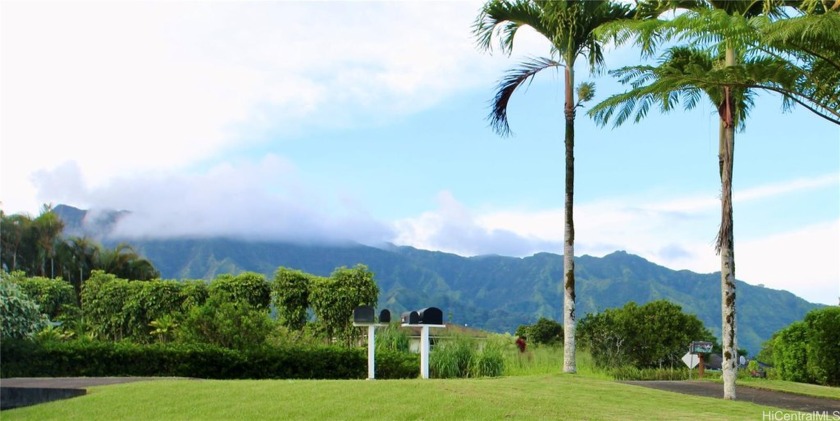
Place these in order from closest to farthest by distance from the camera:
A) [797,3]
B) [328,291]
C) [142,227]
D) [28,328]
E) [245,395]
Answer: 1. [245,395]
2. [797,3]
3. [28,328]
4. [328,291]
5. [142,227]

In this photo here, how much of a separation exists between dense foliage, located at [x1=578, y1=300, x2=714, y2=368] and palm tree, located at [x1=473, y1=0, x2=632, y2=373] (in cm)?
689

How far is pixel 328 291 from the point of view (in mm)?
21703

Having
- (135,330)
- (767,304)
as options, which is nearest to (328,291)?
(135,330)

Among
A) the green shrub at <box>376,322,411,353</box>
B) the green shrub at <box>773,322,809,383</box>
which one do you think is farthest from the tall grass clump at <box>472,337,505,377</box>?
the green shrub at <box>773,322,809,383</box>

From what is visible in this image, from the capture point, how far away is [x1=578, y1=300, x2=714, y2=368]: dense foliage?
2484 cm

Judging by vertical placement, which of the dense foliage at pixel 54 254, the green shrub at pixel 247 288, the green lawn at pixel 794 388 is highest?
the dense foliage at pixel 54 254

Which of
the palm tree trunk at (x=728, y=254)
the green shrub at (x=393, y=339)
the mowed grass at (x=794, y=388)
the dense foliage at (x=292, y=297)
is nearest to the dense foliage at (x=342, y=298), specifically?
the dense foliage at (x=292, y=297)

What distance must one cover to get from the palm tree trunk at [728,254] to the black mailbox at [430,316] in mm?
5448

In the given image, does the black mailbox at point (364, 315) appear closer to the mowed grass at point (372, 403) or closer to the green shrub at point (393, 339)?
the green shrub at point (393, 339)

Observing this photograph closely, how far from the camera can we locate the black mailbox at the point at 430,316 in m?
16.4

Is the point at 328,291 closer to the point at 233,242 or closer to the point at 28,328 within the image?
the point at 28,328

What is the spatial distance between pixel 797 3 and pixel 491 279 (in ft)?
596

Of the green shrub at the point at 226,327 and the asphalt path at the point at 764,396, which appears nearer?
the asphalt path at the point at 764,396

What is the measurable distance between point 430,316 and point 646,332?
11244mm
